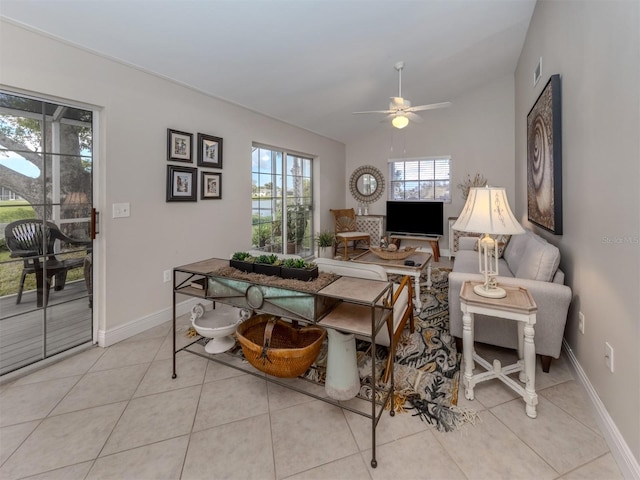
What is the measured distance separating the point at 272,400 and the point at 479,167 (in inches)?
225

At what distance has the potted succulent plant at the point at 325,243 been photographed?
586cm

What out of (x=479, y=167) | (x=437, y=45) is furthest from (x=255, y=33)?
(x=479, y=167)

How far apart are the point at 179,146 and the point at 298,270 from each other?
2177 mm

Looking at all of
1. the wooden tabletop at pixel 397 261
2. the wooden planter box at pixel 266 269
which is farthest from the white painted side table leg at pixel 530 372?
the wooden tabletop at pixel 397 261

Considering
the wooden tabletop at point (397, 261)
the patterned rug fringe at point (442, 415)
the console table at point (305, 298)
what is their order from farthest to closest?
the wooden tabletop at point (397, 261) < the patterned rug fringe at point (442, 415) < the console table at point (305, 298)

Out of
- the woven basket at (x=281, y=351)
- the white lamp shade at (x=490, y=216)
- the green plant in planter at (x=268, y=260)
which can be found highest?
the white lamp shade at (x=490, y=216)

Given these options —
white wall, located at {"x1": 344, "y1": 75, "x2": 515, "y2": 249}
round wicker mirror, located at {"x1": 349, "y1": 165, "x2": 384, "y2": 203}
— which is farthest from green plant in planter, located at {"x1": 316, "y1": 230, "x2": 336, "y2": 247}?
round wicker mirror, located at {"x1": 349, "y1": 165, "x2": 384, "y2": 203}

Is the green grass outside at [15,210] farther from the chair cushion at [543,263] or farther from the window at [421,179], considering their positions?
the window at [421,179]

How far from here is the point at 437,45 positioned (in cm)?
373

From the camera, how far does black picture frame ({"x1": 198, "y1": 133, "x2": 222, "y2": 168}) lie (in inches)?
131

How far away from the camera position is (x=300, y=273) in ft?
5.80

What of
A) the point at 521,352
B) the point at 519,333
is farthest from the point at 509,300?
the point at 521,352

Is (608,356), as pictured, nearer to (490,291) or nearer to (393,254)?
(490,291)

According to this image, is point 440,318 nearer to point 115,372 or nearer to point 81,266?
point 115,372
